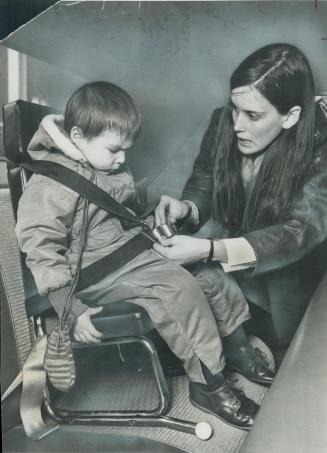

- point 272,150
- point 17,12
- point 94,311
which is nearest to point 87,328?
point 94,311

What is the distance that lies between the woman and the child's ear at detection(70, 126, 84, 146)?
0.91ft

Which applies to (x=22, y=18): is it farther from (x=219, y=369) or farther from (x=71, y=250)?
(x=219, y=369)

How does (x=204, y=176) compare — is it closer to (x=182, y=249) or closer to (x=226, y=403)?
(x=182, y=249)

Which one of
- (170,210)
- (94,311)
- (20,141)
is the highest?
(20,141)

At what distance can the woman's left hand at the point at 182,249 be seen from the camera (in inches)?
54.9

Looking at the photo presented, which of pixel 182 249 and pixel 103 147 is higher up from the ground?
pixel 103 147

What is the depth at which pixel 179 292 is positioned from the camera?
1350 mm

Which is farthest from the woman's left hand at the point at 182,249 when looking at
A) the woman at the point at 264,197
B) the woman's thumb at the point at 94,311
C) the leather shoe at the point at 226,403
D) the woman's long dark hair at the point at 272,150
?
the leather shoe at the point at 226,403

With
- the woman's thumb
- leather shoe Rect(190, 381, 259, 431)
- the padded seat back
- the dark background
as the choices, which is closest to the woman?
leather shoe Rect(190, 381, 259, 431)

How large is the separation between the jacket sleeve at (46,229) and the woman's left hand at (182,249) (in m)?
0.25

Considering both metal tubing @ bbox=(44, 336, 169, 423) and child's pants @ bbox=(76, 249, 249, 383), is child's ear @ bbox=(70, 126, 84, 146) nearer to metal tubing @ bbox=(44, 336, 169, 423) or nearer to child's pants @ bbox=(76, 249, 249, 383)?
child's pants @ bbox=(76, 249, 249, 383)

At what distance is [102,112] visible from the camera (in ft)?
4.37

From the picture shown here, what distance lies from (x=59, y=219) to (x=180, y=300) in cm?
38

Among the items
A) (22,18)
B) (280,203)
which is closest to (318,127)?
(280,203)
